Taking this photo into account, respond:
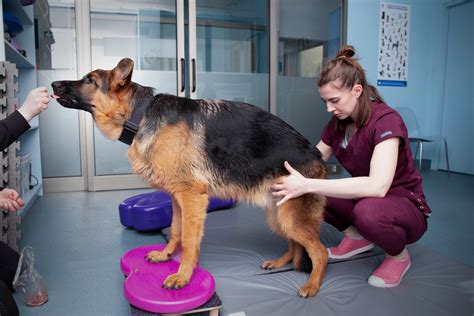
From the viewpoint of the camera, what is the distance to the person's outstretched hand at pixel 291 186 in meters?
1.73

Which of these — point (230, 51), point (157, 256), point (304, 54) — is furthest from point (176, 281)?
point (304, 54)

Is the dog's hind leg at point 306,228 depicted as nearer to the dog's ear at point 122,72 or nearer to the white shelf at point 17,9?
the dog's ear at point 122,72

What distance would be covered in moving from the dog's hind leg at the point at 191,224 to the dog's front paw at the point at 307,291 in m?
0.56

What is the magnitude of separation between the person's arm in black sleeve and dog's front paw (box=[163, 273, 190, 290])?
1.05 meters

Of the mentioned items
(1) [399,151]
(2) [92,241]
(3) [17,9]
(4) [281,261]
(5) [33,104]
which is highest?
(3) [17,9]

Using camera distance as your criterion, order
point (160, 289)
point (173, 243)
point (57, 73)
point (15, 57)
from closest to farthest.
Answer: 1. point (160, 289)
2. point (173, 243)
3. point (15, 57)
4. point (57, 73)

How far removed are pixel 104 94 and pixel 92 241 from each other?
137cm

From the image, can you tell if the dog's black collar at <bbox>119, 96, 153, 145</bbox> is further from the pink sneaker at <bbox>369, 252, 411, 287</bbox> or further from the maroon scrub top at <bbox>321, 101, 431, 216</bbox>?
the pink sneaker at <bbox>369, 252, 411, 287</bbox>

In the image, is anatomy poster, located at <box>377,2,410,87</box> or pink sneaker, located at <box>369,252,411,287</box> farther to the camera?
anatomy poster, located at <box>377,2,410,87</box>

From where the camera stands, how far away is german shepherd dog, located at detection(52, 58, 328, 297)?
1.79 m

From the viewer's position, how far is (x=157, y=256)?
6.61 feet

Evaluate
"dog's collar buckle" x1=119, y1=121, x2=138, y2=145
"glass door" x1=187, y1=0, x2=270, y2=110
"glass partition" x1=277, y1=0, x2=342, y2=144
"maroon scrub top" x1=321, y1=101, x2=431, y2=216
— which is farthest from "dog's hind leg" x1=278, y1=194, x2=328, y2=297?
"glass partition" x1=277, y1=0, x2=342, y2=144

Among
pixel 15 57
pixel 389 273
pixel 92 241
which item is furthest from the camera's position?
pixel 15 57

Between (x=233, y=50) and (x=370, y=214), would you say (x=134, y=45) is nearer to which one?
(x=233, y=50)
